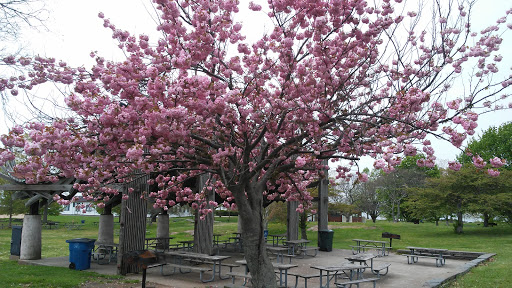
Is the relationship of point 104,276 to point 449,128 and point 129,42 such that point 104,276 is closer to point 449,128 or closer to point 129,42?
point 129,42

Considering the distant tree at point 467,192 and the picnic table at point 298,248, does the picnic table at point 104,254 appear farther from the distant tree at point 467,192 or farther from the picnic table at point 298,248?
the distant tree at point 467,192

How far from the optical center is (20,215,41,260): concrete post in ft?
38.5

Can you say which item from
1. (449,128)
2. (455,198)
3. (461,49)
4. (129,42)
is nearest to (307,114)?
(449,128)

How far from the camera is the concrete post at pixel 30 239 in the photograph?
1175 cm

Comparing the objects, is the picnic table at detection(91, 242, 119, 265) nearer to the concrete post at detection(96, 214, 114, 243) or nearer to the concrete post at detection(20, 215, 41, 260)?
the concrete post at detection(96, 214, 114, 243)

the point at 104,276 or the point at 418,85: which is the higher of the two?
the point at 418,85

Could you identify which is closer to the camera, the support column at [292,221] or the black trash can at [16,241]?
the black trash can at [16,241]

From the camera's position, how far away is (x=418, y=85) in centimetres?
629

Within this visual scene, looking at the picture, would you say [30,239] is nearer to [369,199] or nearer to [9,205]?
[9,205]

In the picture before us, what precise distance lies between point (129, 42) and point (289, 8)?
2.98 meters

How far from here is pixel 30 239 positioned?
1181 cm

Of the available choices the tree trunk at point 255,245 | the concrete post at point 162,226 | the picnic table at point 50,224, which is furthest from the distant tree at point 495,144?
the picnic table at point 50,224

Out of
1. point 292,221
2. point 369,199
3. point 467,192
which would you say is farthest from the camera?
point 369,199

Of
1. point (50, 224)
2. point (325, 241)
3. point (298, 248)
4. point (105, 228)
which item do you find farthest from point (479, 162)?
point (50, 224)
